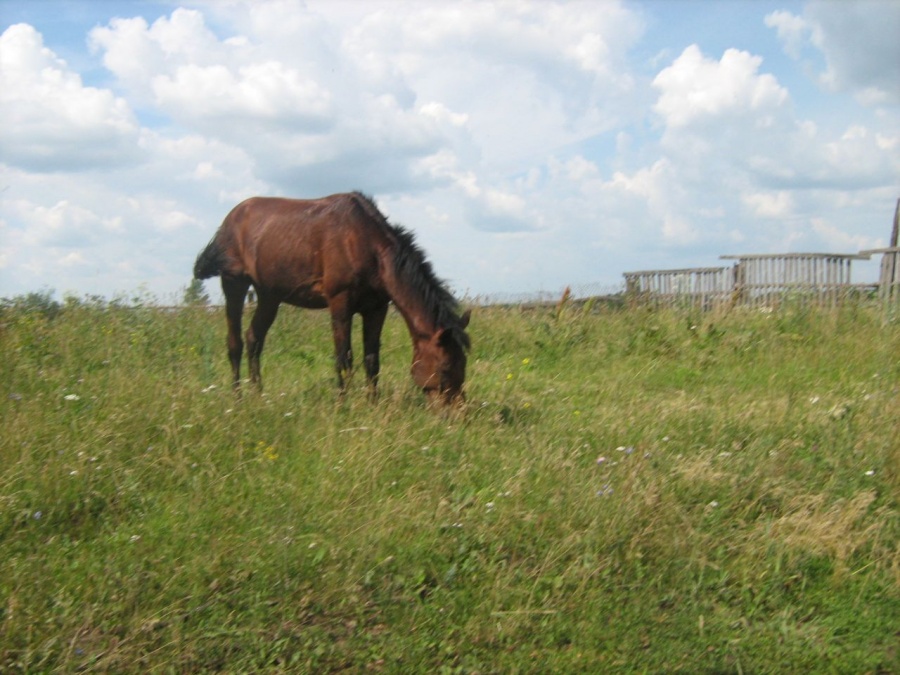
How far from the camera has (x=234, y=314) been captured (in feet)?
28.6

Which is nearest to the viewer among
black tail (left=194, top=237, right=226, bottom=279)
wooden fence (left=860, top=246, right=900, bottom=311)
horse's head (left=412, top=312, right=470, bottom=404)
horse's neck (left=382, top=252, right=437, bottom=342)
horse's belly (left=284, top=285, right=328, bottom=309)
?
horse's head (left=412, top=312, right=470, bottom=404)

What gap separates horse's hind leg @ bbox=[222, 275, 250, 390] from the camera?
8461 millimetres

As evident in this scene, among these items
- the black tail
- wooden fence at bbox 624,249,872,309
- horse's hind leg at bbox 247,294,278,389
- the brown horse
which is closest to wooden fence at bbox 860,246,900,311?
wooden fence at bbox 624,249,872,309

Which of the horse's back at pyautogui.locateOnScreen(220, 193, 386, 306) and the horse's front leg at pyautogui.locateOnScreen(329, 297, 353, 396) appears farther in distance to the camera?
the horse's back at pyautogui.locateOnScreen(220, 193, 386, 306)

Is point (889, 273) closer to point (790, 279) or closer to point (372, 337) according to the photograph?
point (790, 279)

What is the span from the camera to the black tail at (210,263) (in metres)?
8.95

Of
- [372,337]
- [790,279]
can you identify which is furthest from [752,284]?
[372,337]

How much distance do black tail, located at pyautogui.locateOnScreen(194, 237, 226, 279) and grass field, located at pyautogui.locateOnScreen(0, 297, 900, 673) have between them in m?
2.39

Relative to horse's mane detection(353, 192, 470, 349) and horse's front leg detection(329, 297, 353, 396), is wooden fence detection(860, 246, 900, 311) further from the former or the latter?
horse's front leg detection(329, 297, 353, 396)

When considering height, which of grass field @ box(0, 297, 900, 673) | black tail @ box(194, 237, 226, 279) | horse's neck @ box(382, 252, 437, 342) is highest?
black tail @ box(194, 237, 226, 279)

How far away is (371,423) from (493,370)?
400cm

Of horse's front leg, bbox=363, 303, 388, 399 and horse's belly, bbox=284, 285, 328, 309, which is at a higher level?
horse's belly, bbox=284, 285, 328, 309

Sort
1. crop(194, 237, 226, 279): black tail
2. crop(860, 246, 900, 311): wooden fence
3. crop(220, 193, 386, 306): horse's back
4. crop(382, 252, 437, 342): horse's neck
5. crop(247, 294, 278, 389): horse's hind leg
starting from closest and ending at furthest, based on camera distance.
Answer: crop(382, 252, 437, 342): horse's neck → crop(220, 193, 386, 306): horse's back → crop(247, 294, 278, 389): horse's hind leg → crop(194, 237, 226, 279): black tail → crop(860, 246, 900, 311): wooden fence

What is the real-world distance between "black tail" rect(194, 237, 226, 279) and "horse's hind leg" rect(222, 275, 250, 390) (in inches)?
5.4
